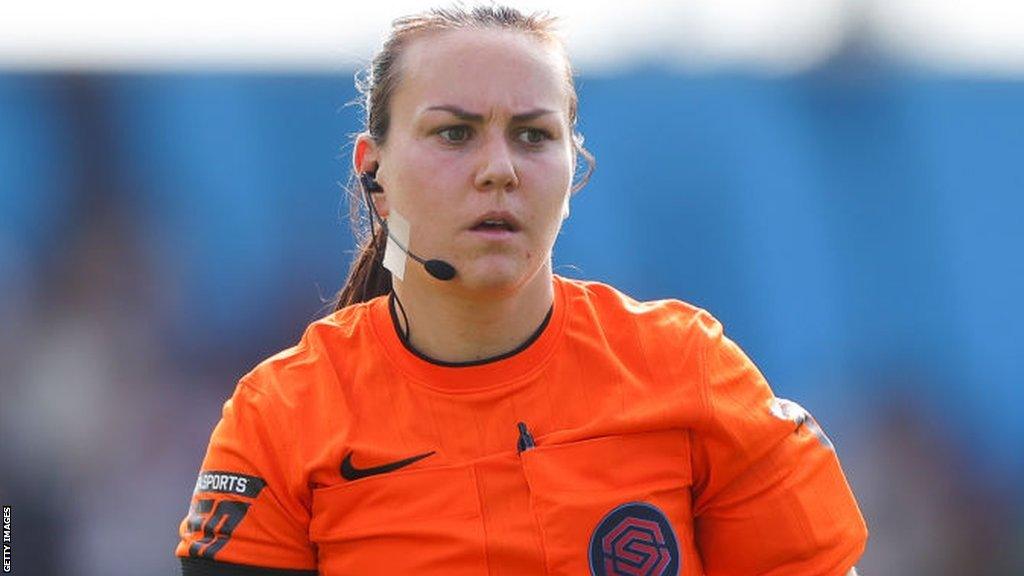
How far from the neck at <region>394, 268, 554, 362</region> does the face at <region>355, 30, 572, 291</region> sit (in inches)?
1.4

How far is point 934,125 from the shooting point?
4418 mm

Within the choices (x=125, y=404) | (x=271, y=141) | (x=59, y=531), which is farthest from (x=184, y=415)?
(x=271, y=141)

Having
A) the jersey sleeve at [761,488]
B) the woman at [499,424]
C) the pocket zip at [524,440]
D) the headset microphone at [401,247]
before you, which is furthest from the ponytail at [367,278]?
the jersey sleeve at [761,488]

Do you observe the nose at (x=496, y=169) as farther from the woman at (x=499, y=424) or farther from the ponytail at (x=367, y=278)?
the ponytail at (x=367, y=278)

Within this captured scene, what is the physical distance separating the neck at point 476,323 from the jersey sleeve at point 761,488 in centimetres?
28

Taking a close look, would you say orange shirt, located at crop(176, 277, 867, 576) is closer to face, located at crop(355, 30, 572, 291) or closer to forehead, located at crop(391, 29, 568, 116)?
face, located at crop(355, 30, 572, 291)

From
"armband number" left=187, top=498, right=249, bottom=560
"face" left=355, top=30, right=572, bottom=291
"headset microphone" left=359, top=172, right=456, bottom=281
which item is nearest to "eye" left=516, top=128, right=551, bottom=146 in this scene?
"face" left=355, top=30, right=572, bottom=291

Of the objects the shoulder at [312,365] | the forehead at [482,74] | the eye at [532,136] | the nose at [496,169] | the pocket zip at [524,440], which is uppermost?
the forehead at [482,74]

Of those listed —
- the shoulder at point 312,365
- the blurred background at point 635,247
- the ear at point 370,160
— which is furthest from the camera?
the blurred background at point 635,247

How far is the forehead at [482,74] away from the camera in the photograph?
7.45ft

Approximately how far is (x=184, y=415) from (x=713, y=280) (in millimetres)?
1555

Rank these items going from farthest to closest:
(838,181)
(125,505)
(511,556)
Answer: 1. (838,181)
2. (125,505)
3. (511,556)

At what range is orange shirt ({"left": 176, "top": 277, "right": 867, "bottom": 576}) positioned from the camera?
2.20 metres

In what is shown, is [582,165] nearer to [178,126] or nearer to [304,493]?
[178,126]
